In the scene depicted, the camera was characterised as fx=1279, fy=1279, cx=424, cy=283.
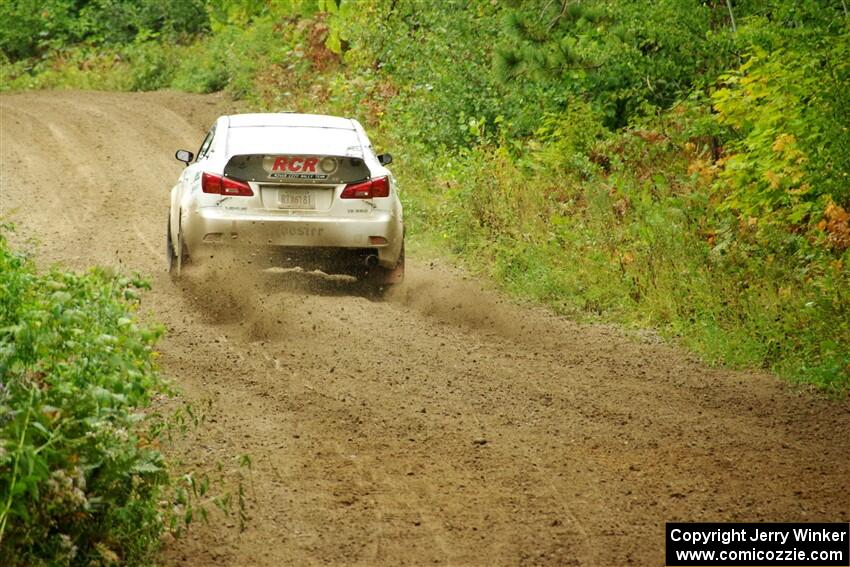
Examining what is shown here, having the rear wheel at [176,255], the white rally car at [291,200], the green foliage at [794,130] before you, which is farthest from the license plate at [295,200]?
the green foliage at [794,130]

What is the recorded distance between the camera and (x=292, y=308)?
11492 millimetres

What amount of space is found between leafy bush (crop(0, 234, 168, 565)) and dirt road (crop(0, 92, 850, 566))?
1.41 ft

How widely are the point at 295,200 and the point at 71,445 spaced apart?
6.90 metres

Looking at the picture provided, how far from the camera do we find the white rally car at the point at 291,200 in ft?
39.1

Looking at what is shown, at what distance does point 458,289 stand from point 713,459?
18.7ft

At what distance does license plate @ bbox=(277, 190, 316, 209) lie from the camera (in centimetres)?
1198

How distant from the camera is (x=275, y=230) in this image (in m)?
11.9

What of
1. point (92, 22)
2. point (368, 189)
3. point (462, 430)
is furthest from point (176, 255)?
point (92, 22)

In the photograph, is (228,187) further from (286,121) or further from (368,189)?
(368,189)

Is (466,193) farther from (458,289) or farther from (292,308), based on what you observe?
(292,308)

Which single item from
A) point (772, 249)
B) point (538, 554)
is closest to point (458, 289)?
point (772, 249)

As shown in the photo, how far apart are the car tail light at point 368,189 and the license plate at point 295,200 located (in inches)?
12.1

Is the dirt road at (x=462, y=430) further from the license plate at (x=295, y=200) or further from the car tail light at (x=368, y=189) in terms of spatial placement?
the car tail light at (x=368, y=189)

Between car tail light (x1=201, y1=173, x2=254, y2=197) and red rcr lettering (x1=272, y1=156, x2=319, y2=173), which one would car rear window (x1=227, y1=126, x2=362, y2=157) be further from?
car tail light (x1=201, y1=173, x2=254, y2=197)
